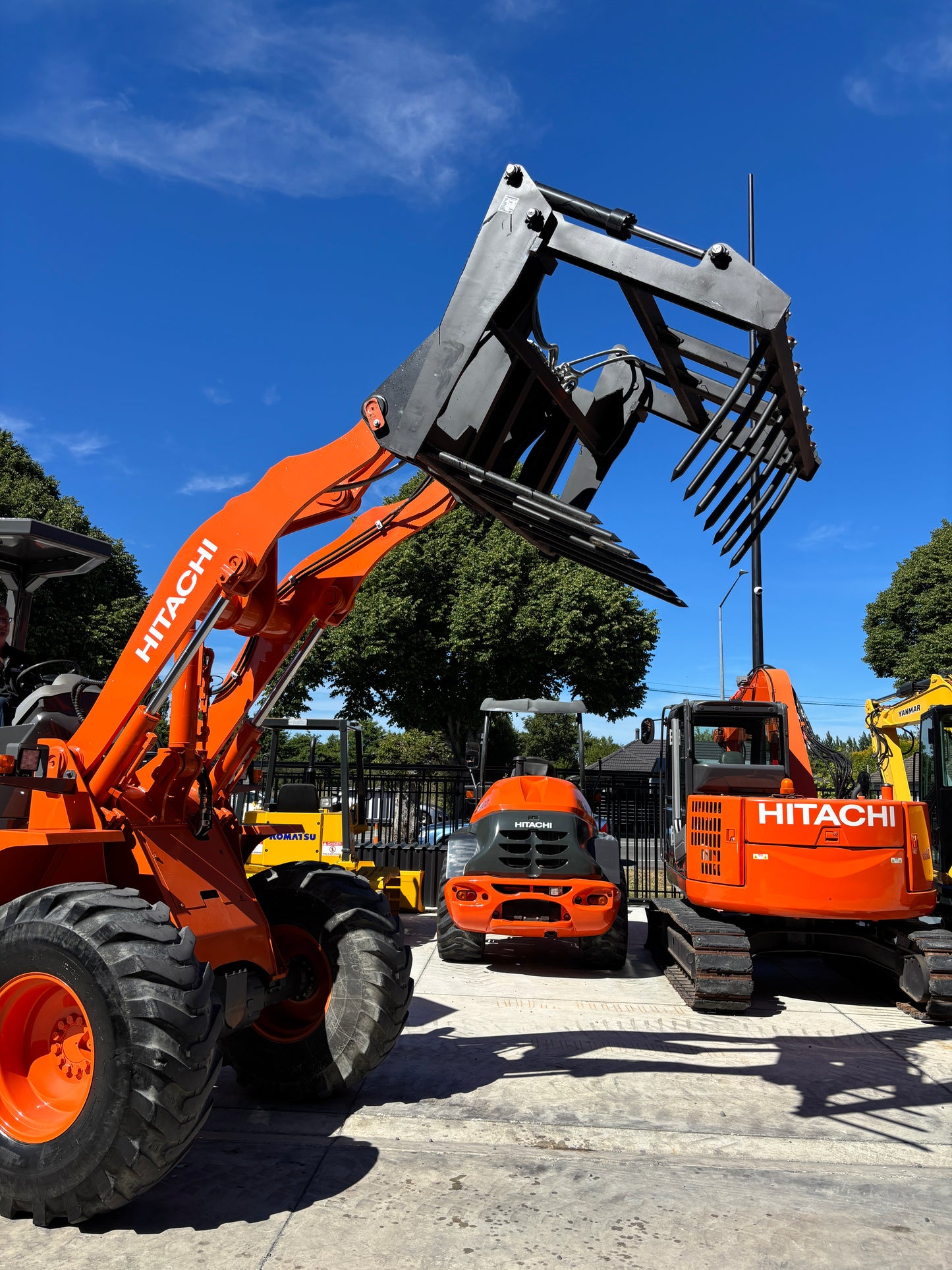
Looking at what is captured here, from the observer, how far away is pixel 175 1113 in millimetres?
3627

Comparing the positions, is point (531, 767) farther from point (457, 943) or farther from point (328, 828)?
point (328, 828)

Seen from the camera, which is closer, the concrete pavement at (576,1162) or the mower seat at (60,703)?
the concrete pavement at (576,1162)

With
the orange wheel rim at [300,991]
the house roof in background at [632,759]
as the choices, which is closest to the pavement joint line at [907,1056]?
the orange wheel rim at [300,991]

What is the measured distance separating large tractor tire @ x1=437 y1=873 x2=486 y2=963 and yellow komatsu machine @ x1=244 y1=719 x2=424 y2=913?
88cm

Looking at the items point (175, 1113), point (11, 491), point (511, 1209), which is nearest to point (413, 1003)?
point (511, 1209)

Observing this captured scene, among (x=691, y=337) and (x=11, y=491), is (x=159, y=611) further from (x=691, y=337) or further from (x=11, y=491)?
(x=11, y=491)

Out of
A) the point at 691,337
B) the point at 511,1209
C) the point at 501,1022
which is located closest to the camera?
the point at 511,1209

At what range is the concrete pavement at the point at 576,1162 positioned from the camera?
3.67 m

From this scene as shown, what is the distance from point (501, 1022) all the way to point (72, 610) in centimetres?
1938

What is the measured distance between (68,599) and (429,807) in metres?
12.7

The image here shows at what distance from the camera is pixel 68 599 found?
76.6 feet

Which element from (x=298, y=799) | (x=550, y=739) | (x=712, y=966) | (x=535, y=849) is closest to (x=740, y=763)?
(x=535, y=849)

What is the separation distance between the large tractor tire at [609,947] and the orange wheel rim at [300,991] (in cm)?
461

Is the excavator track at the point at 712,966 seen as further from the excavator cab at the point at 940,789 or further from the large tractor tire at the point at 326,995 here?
the large tractor tire at the point at 326,995
